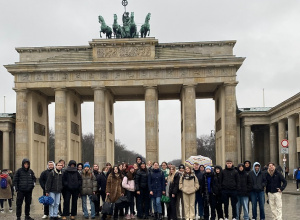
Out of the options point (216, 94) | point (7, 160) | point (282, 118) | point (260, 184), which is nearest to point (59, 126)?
point (7, 160)

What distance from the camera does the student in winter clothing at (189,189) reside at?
1622cm

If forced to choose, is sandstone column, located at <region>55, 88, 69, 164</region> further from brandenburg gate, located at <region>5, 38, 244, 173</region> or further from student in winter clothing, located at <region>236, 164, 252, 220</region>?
student in winter clothing, located at <region>236, 164, 252, 220</region>

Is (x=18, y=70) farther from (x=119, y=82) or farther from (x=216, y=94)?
(x=216, y=94)

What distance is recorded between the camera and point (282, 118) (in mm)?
47031

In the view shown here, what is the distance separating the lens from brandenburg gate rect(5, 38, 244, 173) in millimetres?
47094

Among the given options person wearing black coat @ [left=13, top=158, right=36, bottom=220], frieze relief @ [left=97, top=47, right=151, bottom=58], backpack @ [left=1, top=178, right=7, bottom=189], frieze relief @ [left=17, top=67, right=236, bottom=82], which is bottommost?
backpack @ [left=1, top=178, right=7, bottom=189]

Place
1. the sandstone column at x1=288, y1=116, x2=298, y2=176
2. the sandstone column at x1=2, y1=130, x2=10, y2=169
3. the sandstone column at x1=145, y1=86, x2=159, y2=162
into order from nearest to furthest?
the sandstone column at x1=288, y1=116, x2=298, y2=176 → the sandstone column at x1=145, y1=86, x2=159, y2=162 → the sandstone column at x1=2, y1=130, x2=10, y2=169

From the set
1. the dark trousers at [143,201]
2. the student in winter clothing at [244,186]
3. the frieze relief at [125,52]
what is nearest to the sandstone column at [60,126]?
the frieze relief at [125,52]

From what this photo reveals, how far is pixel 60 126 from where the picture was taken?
4772 cm

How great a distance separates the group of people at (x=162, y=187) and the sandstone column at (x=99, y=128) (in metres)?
29.4

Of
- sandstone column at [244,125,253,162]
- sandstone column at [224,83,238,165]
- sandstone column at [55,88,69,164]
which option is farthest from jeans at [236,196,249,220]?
sandstone column at [244,125,253,162]

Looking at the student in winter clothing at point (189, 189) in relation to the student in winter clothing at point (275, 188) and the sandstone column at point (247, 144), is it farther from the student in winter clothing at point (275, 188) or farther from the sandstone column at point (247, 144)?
the sandstone column at point (247, 144)

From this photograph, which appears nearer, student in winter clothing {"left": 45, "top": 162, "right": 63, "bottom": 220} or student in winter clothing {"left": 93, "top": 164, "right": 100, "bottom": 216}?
student in winter clothing {"left": 45, "top": 162, "right": 63, "bottom": 220}

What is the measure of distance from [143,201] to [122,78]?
1197 inches
